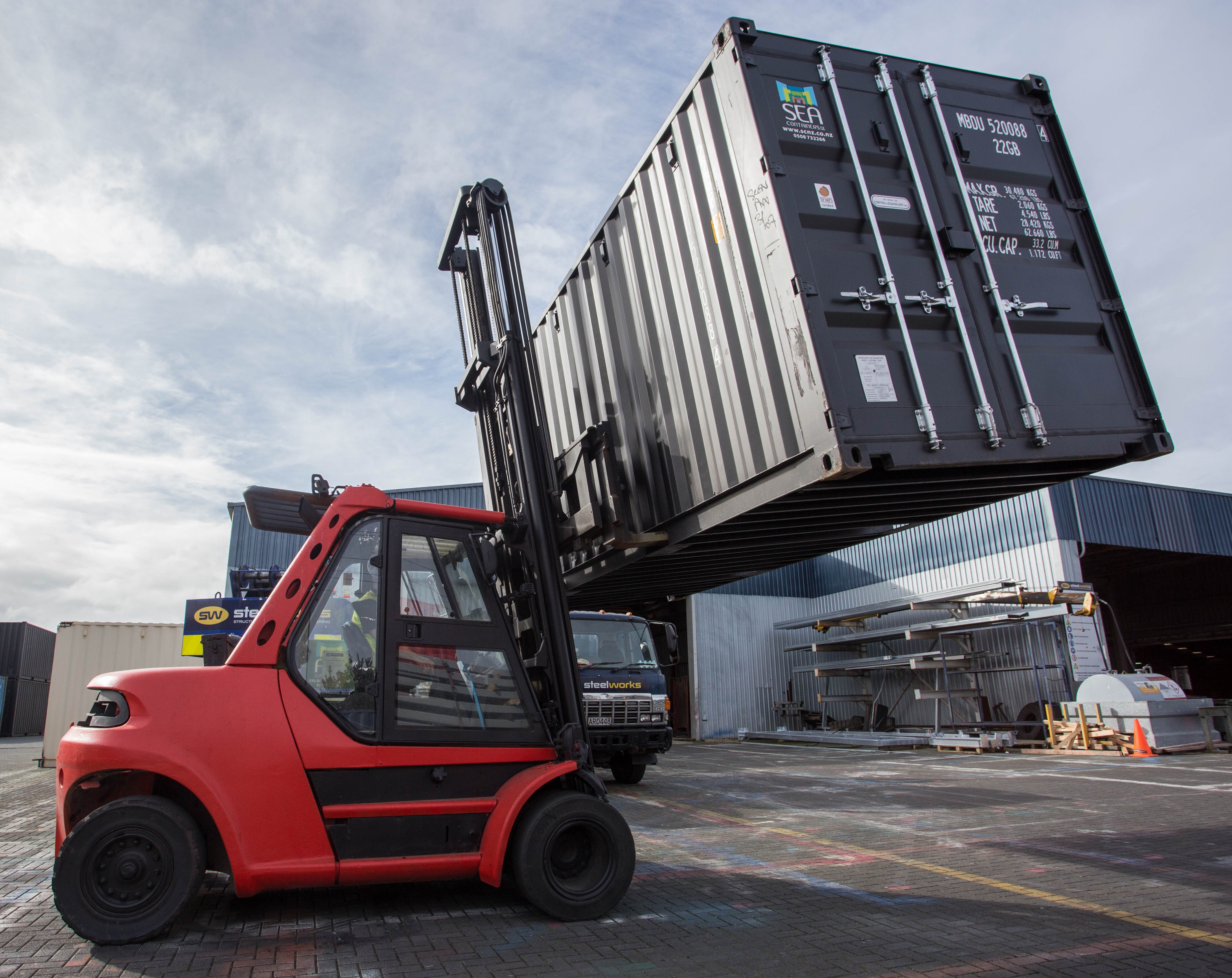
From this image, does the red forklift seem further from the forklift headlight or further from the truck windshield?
the truck windshield

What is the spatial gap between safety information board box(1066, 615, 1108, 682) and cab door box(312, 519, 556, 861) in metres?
16.0

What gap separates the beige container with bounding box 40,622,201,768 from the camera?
1592 cm

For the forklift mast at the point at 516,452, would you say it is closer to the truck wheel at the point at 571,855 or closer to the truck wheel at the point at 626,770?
the truck wheel at the point at 571,855

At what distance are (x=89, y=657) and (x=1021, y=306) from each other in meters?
18.5

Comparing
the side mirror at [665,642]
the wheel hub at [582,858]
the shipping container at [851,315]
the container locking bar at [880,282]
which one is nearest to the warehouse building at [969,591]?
the side mirror at [665,642]

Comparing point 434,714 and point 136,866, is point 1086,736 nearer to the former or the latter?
point 434,714

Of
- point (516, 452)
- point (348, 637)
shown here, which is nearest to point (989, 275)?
point (516, 452)

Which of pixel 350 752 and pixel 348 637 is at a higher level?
pixel 348 637

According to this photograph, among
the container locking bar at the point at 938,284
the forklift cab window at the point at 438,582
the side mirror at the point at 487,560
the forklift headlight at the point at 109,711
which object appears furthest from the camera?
the container locking bar at the point at 938,284

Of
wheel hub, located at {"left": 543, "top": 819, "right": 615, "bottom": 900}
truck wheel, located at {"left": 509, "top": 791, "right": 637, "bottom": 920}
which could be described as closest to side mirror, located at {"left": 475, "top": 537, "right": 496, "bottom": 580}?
truck wheel, located at {"left": 509, "top": 791, "right": 637, "bottom": 920}

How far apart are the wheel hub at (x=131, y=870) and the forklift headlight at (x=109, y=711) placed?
1.62 ft

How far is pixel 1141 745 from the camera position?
1402 cm

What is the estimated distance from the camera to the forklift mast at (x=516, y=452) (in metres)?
4.79

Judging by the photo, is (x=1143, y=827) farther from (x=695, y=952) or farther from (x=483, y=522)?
(x=483, y=522)
